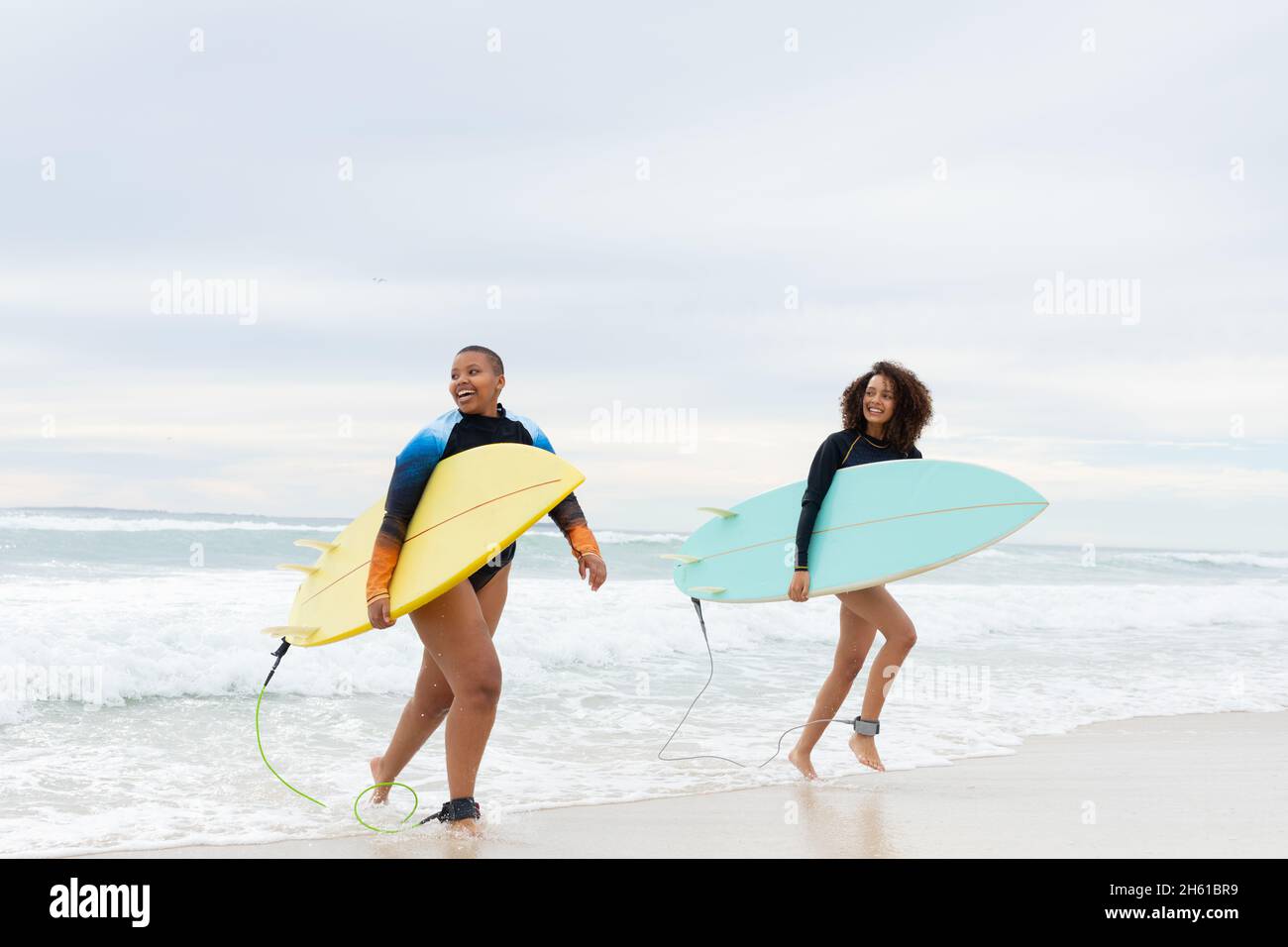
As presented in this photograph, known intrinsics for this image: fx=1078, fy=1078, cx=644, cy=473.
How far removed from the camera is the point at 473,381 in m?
3.37

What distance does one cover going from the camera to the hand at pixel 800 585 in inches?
172

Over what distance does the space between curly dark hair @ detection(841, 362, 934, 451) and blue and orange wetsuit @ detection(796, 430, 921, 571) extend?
4cm

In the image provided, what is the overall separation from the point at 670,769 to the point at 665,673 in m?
2.87

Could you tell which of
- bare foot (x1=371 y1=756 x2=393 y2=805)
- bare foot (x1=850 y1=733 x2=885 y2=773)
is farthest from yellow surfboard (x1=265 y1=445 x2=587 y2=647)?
bare foot (x1=850 y1=733 x2=885 y2=773)

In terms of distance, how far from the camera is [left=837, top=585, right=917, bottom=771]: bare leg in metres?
4.24

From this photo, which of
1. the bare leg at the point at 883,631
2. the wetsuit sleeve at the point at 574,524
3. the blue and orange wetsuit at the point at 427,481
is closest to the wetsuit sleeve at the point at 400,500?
the blue and orange wetsuit at the point at 427,481

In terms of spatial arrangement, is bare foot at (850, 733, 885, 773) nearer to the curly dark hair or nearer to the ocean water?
the ocean water

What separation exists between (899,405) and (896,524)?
490 millimetres

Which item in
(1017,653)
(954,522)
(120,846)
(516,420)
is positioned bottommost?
(1017,653)

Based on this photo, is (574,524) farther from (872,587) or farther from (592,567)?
(872,587)
